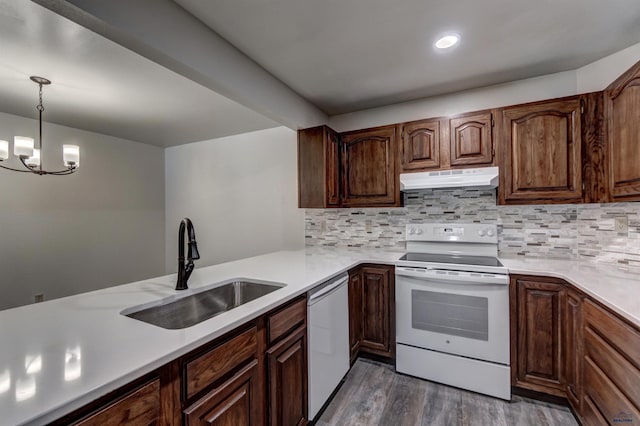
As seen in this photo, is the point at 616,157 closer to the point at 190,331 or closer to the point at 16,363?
the point at 190,331

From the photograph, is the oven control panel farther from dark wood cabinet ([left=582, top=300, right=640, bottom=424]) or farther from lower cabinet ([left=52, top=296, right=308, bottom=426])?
lower cabinet ([left=52, top=296, right=308, bottom=426])

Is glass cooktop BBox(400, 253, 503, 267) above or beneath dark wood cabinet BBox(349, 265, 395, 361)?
above

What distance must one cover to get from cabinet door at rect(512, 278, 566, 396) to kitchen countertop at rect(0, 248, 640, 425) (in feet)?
0.42

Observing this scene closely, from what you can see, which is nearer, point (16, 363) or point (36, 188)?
point (16, 363)

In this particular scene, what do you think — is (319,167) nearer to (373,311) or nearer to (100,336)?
(373,311)

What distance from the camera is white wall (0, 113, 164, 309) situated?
314 centimetres

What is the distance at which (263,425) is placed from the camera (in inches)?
51.2

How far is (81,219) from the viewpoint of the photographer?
3.68 m

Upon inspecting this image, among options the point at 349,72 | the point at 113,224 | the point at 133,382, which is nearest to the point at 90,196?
the point at 113,224

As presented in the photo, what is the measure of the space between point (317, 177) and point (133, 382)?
212 centimetres

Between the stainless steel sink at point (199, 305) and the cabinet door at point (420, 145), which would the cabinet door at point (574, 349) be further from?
the stainless steel sink at point (199, 305)

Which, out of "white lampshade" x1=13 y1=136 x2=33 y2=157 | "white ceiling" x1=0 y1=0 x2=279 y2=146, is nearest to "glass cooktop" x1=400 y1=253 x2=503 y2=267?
"white ceiling" x1=0 y1=0 x2=279 y2=146

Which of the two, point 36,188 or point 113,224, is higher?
point 36,188

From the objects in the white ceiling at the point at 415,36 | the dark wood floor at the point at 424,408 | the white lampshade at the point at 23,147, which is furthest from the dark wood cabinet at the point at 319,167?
the white lampshade at the point at 23,147
